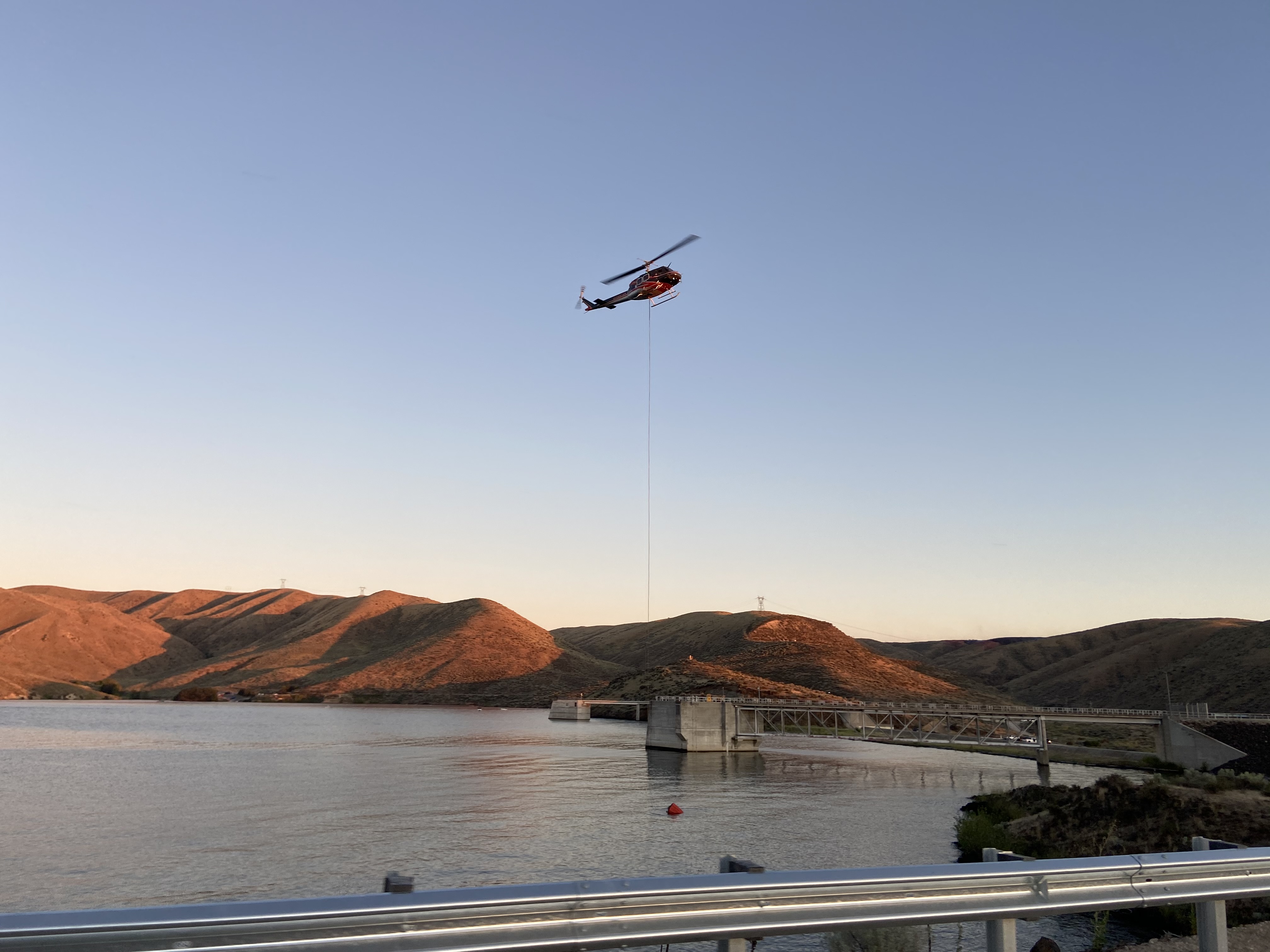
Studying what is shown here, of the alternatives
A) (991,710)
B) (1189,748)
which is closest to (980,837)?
(1189,748)

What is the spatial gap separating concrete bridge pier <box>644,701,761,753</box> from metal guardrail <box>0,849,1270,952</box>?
118747mm

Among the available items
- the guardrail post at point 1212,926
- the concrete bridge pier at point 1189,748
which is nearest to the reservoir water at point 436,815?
the concrete bridge pier at point 1189,748

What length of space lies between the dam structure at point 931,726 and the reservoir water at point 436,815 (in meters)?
3.14

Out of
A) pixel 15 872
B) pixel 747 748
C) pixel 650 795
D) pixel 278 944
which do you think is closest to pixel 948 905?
pixel 278 944

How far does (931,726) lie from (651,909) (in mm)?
138187

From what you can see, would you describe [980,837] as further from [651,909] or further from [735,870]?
[651,909]

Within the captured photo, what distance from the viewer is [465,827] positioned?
54.2m

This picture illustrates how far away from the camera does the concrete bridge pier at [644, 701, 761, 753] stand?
12231 cm

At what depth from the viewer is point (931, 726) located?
132875 mm

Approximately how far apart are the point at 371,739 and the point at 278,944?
13763 cm

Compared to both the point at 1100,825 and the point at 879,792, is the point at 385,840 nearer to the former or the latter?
the point at 1100,825

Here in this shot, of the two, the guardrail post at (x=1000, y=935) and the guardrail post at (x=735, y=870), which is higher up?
the guardrail post at (x=735, y=870)

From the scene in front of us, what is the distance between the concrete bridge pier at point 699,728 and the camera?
401 feet

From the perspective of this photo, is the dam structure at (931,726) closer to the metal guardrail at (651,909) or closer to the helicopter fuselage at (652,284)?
the helicopter fuselage at (652,284)
